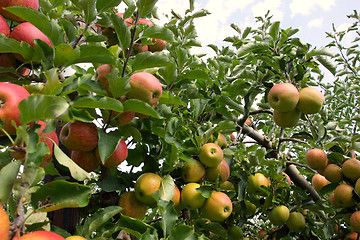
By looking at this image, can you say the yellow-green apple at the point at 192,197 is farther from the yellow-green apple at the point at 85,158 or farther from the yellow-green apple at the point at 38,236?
the yellow-green apple at the point at 38,236

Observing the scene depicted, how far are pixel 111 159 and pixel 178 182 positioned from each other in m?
A: 0.57

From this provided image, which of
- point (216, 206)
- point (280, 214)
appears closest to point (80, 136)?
point (216, 206)

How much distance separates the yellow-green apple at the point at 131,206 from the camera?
51.6 inches

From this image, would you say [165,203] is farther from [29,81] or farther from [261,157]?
[261,157]

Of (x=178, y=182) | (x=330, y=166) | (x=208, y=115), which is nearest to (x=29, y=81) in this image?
(x=178, y=182)

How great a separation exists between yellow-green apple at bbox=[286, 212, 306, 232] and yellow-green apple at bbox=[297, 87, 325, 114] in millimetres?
758

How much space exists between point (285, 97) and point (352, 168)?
2.29 feet

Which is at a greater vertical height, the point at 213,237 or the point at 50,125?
the point at 50,125

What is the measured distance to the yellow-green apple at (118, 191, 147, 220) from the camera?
1311 millimetres

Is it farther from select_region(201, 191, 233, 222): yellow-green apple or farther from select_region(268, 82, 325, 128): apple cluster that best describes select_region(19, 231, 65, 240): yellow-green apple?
select_region(268, 82, 325, 128): apple cluster

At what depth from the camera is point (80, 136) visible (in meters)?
1.07

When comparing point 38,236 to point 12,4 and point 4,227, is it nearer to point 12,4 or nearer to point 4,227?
point 4,227

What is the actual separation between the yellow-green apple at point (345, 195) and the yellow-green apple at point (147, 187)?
122 cm

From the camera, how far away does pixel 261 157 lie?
1854mm
